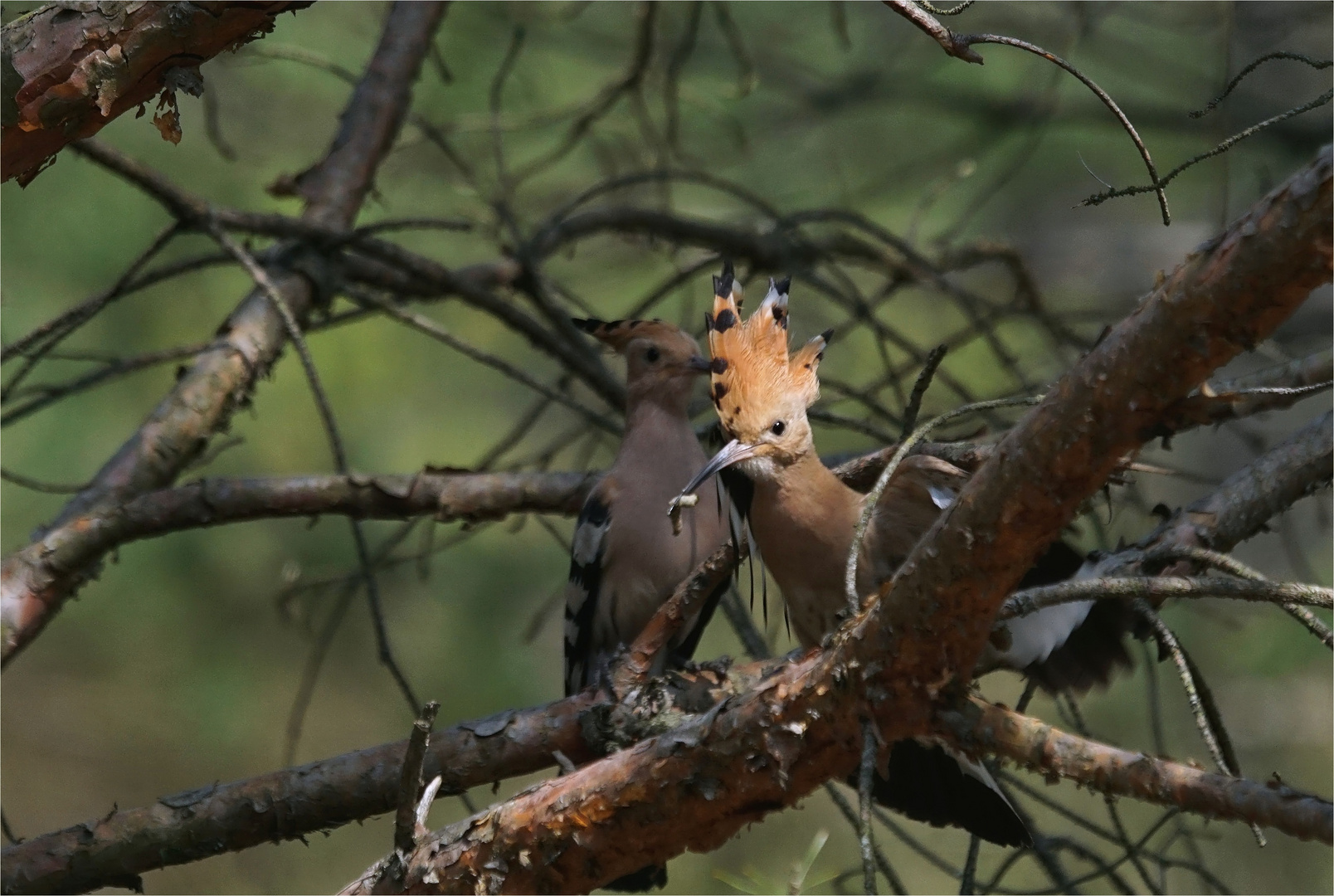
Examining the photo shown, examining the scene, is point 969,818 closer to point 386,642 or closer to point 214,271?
point 386,642

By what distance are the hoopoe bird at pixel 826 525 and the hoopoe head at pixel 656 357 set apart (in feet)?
2.36

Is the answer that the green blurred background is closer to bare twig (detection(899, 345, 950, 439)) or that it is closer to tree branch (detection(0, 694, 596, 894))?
tree branch (detection(0, 694, 596, 894))

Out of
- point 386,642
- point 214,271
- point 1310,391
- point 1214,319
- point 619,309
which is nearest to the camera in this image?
point 1214,319

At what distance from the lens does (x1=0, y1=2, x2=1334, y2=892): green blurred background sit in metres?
3.94

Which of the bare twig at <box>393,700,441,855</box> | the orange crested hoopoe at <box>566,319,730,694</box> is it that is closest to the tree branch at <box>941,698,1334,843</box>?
the bare twig at <box>393,700,441,855</box>

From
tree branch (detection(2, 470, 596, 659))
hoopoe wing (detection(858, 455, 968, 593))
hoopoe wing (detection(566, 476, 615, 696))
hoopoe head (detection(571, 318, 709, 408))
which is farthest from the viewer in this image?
hoopoe head (detection(571, 318, 709, 408))

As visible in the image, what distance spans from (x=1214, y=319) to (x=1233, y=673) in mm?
3717

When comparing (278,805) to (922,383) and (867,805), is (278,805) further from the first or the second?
(922,383)

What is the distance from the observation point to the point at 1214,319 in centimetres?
111

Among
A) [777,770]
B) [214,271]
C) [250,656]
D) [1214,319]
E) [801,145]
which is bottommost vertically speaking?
[777,770]

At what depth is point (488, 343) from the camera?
504cm

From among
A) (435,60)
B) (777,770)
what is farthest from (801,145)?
(777,770)

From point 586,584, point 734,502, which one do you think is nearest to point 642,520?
point 586,584

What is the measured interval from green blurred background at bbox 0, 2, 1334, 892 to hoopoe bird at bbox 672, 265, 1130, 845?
1.42m
